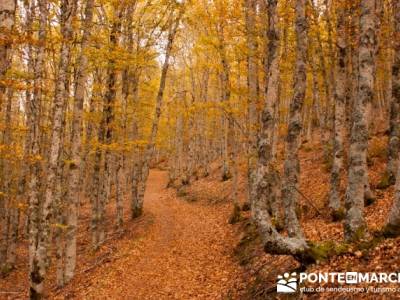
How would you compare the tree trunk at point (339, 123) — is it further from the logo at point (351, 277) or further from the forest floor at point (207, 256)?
the logo at point (351, 277)

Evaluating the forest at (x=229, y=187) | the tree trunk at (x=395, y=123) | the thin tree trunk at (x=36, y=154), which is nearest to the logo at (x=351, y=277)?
the forest at (x=229, y=187)

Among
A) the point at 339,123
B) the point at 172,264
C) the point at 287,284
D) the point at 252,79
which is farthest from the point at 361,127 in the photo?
the point at 172,264

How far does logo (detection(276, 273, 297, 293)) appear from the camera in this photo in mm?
6730

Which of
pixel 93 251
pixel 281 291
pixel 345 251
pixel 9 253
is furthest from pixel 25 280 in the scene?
pixel 345 251

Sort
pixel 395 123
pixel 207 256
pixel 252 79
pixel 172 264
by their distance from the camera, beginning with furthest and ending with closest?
pixel 252 79 < pixel 207 256 < pixel 172 264 < pixel 395 123

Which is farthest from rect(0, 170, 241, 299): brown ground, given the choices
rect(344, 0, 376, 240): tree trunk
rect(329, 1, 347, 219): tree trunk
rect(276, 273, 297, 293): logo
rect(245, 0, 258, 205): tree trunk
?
rect(344, 0, 376, 240): tree trunk

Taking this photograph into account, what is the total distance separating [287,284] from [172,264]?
591 cm

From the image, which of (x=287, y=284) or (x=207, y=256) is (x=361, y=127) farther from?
(x=207, y=256)

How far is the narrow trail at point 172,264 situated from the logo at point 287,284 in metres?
2.12

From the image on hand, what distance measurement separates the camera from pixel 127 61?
13258 millimetres

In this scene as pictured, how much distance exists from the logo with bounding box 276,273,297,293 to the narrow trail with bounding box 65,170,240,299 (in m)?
2.12

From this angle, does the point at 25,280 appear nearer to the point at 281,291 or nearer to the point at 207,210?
the point at 207,210

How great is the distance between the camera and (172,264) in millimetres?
12047

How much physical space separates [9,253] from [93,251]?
4.95 meters
